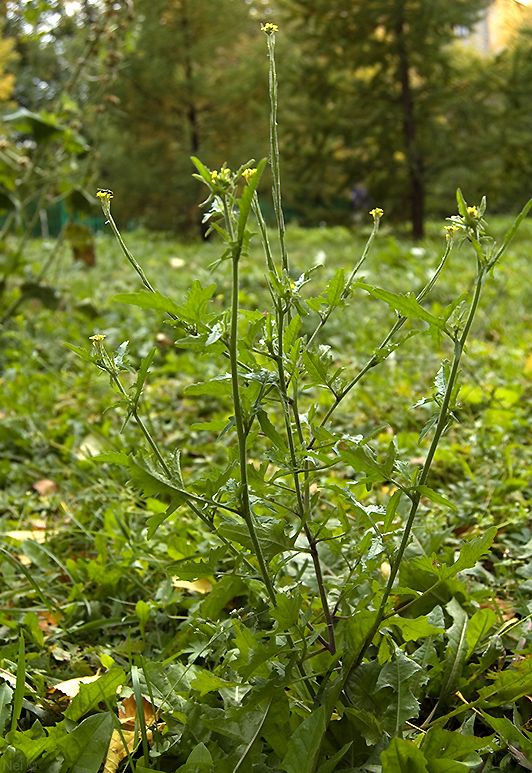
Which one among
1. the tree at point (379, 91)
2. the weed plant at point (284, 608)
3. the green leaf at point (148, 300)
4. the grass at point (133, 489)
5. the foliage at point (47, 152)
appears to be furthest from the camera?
the tree at point (379, 91)

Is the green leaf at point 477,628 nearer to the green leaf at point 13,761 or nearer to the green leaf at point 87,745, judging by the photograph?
the green leaf at point 87,745

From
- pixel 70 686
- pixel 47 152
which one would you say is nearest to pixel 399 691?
pixel 70 686

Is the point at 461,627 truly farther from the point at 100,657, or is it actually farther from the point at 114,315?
the point at 114,315

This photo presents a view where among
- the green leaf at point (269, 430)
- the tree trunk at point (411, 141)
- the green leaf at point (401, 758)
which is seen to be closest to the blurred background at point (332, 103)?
the tree trunk at point (411, 141)

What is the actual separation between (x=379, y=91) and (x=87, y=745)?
8221 millimetres

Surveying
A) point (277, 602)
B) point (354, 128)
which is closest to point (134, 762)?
point (277, 602)

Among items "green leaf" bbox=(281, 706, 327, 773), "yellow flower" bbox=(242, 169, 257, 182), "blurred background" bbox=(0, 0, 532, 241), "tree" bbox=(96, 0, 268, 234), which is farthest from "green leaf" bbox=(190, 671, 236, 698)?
"tree" bbox=(96, 0, 268, 234)

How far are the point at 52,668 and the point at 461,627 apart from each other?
742 millimetres

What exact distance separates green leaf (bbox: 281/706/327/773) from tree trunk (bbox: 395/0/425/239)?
7.54 metres

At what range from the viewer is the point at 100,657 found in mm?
1279

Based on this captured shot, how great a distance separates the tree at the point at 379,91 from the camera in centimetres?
748

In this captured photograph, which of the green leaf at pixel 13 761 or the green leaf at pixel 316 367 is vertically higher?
the green leaf at pixel 316 367

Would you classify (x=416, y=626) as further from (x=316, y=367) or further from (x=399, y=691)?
(x=316, y=367)

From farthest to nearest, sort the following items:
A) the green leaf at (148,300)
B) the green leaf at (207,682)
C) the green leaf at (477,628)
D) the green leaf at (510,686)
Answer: the green leaf at (477,628), the green leaf at (510,686), the green leaf at (207,682), the green leaf at (148,300)
